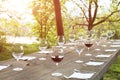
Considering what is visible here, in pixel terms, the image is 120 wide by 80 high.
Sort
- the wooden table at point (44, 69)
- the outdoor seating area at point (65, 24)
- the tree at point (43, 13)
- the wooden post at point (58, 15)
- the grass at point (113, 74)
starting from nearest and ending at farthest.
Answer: the wooden table at point (44, 69) < the outdoor seating area at point (65, 24) < the grass at point (113, 74) < the wooden post at point (58, 15) < the tree at point (43, 13)

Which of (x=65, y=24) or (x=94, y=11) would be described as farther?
(x=65, y=24)

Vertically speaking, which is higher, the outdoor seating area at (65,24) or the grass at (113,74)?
the outdoor seating area at (65,24)

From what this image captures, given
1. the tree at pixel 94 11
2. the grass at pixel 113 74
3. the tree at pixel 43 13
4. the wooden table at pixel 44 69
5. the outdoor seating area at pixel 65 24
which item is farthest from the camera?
the tree at pixel 94 11

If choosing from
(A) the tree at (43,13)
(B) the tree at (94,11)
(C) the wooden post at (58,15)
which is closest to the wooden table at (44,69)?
(C) the wooden post at (58,15)

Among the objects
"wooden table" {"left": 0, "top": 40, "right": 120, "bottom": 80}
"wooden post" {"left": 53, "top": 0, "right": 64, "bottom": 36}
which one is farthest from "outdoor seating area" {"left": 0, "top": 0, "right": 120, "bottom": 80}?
"wooden table" {"left": 0, "top": 40, "right": 120, "bottom": 80}

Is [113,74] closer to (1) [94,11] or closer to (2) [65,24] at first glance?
(1) [94,11]

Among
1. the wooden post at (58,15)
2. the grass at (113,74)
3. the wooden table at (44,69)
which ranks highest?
the wooden post at (58,15)

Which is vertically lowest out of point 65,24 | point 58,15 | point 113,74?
point 113,74

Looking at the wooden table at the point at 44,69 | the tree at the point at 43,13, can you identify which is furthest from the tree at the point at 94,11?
the wooden table at the point at 44,69

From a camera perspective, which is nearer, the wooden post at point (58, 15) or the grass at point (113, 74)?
the grass at point (113, 74)

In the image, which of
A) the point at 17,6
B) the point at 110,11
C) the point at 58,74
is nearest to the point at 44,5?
the point at 17,6

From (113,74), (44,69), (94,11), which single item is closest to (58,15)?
(113,74)

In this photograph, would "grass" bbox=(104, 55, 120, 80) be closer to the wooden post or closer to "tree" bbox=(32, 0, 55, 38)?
the wooden post

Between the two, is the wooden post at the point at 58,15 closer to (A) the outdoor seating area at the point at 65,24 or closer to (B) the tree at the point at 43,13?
(A) the outdoor seating area at the point at 65,24
